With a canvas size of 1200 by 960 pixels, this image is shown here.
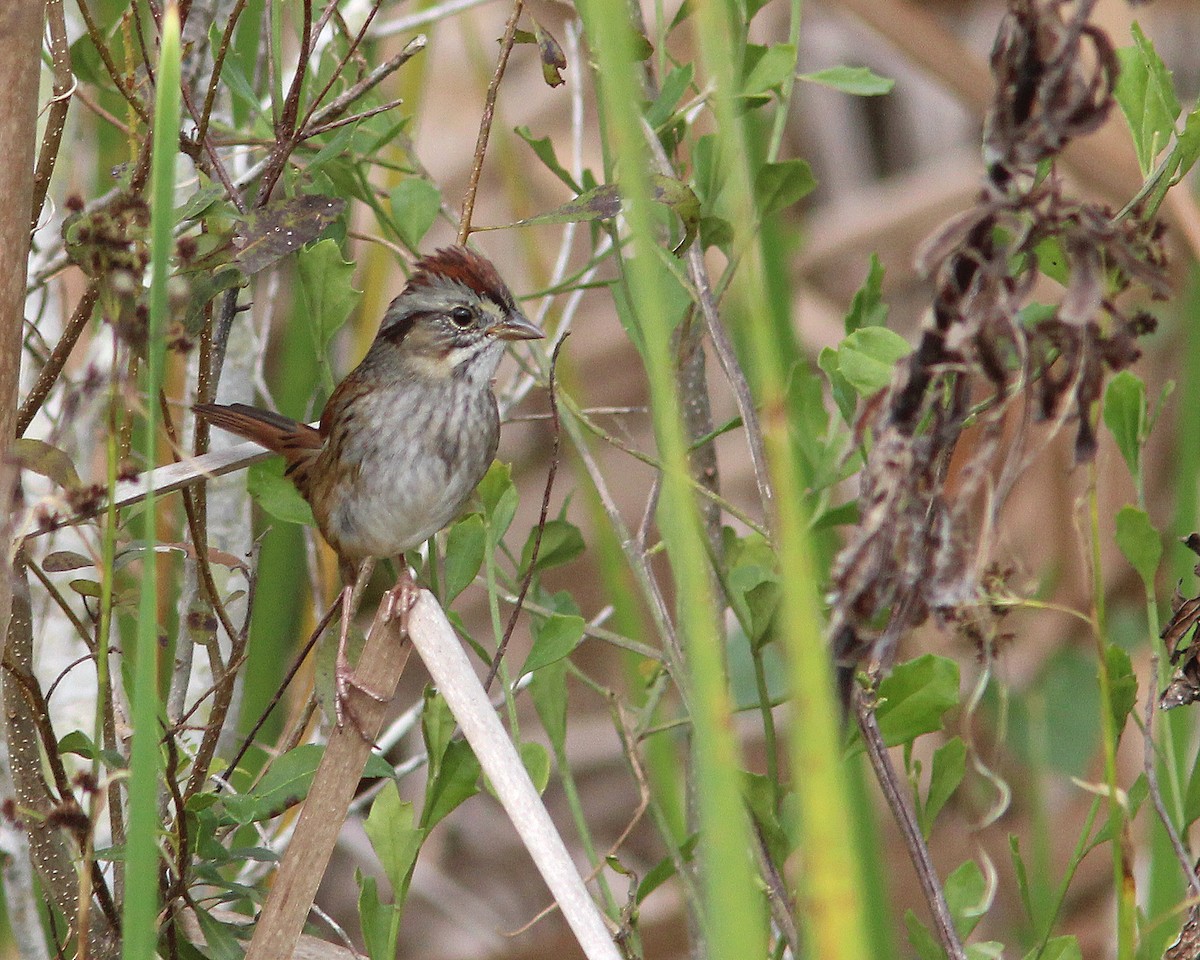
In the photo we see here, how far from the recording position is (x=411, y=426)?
168 centimetres

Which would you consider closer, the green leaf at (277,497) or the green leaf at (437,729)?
the green leaf at (437,729)

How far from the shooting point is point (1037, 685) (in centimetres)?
342

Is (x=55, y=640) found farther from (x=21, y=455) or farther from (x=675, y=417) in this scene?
(x=675, y=417)

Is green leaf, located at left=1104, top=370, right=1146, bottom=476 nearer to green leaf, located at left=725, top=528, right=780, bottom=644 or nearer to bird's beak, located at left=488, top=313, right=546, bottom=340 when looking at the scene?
green leaf, located at left=725, top=528, right=780, bottom=644

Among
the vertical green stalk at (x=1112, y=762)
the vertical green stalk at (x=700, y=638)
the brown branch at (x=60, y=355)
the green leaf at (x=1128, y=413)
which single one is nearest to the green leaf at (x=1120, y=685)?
the vertical green stalk at (x=1112, y=762)

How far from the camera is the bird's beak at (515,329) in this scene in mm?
1529

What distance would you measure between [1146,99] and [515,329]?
0.71 m

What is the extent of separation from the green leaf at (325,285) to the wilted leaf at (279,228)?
2.2 inches

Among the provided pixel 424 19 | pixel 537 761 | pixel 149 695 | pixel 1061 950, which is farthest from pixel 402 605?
pixel 424 19

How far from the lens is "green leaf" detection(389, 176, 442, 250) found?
4.53ft

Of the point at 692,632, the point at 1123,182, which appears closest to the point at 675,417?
the point at 692,632

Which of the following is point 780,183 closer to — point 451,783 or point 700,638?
point 451,783

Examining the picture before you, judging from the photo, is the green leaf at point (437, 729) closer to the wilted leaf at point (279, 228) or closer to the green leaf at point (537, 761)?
the green leaf at point (537, 761)

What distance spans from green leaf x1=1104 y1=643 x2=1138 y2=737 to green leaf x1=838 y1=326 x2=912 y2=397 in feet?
0.89
